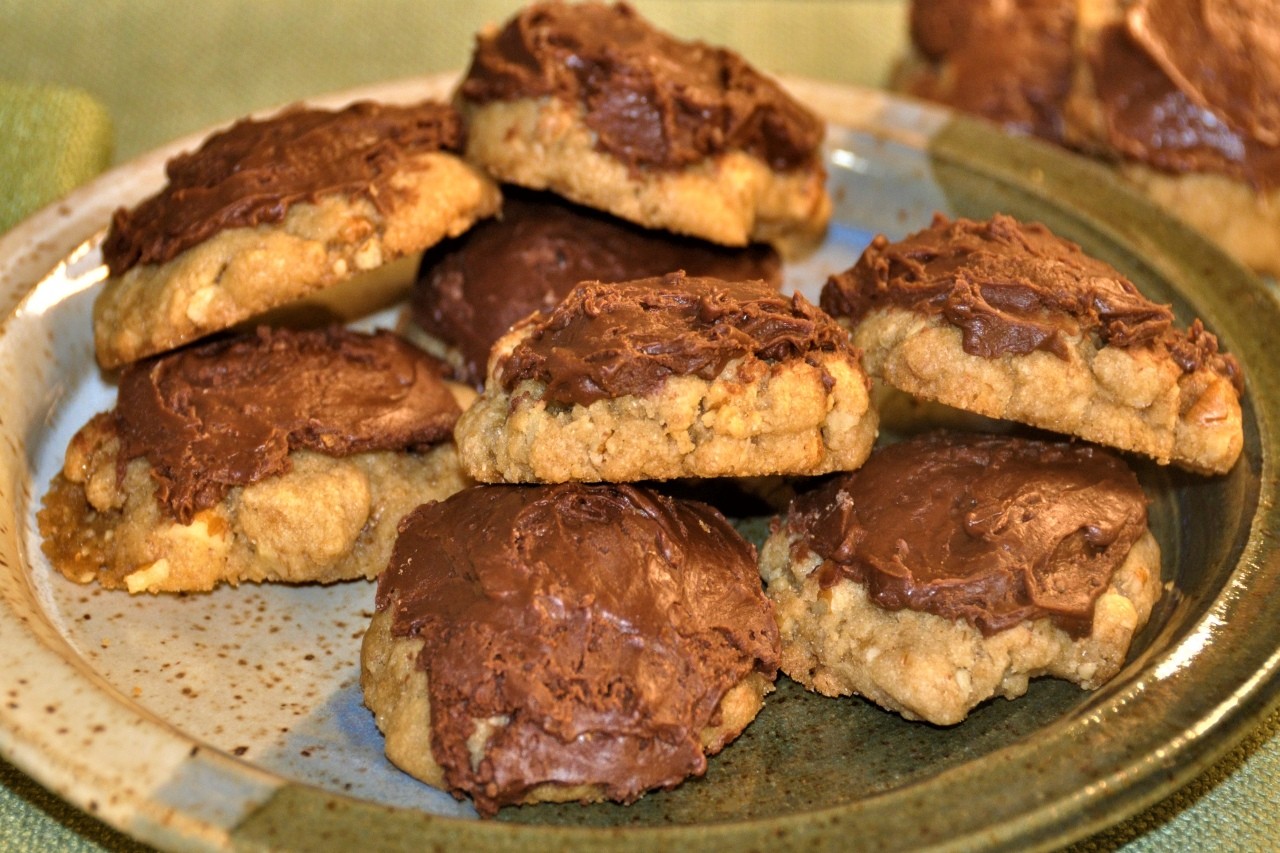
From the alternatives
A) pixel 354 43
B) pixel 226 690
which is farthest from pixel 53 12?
pixel 226 690

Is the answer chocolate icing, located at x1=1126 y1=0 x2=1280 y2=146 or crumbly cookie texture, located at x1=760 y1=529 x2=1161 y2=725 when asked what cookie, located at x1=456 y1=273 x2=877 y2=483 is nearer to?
crumbly cookie texture, located at x1=760 y1=529 x2=1161 y2=725

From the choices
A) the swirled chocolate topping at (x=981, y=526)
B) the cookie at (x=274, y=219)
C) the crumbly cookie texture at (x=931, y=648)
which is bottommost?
the crumbly cookie texture at (x=931, y=648)

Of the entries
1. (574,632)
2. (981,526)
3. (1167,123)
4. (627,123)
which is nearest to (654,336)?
(574,632)

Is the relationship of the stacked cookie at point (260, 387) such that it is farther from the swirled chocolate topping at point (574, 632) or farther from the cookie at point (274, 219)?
the swirled chocolate topping at point (574, 632)

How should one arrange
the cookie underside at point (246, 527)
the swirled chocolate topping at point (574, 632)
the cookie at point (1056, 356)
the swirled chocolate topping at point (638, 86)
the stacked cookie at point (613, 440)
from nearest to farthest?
the swirled chocolate topping at point (574, 632) < the stacked cookie at point (613, 440) < the cookie at point (1056, 356) < the cookie underside at point (246, 527) < the swirled chocolate topping at point (638, 86)

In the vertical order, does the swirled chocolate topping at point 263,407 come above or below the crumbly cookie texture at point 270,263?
below

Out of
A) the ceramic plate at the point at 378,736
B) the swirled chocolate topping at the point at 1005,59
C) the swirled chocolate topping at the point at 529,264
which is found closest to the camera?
the ceramic plate at the point at 378,736

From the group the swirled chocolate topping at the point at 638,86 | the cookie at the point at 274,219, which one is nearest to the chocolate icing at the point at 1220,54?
the swirled chocolate topping at the point at 638,86

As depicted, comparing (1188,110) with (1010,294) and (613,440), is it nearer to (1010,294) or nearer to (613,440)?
(1010,294)
